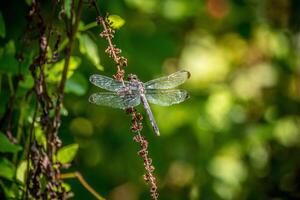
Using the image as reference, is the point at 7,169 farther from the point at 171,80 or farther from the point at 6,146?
the point at 171,80

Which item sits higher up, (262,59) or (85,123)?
(85,123)

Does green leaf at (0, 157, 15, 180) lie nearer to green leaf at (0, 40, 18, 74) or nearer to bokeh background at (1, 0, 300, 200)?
green leaf at (0, 40, 18, 74)

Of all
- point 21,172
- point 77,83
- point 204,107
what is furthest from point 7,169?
point 204,107

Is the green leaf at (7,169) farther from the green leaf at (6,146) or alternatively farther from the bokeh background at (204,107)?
the bokeh background at (204,107)

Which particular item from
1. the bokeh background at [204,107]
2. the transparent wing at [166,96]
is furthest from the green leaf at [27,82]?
the bokeh background at [204,107]

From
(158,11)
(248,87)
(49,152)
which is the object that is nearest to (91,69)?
(158,11)

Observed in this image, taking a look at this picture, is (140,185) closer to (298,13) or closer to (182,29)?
(182,29)

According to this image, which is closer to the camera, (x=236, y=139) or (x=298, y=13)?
(x=236, y=139)
